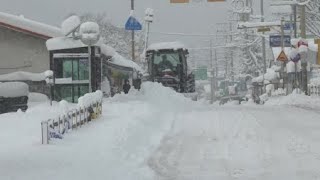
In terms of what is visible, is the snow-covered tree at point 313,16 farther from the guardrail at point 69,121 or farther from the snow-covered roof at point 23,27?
the guardrail at point 69,121

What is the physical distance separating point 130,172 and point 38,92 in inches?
1207

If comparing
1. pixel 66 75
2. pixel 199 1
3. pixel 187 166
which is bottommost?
pixel 187 166

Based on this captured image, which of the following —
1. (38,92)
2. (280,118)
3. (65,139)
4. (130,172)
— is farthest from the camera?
(38,92)

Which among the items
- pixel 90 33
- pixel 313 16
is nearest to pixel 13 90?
pixel 90 33

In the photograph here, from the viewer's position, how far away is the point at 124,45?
367 ft

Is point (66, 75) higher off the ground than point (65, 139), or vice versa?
point (66, 75)

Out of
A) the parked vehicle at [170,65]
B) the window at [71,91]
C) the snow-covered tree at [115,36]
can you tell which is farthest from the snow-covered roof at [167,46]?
the snow-covered tree at [115,36]

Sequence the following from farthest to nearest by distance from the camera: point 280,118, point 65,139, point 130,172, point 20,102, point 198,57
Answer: point 198,57
point 20,102
point 280,118
point 65,139
point 130,172

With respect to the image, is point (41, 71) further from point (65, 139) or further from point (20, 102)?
point (65, 139)

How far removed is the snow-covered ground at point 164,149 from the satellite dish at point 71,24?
632 cm

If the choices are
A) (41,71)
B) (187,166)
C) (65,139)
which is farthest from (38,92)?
(187,166)

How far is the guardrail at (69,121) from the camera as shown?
13.4 metres

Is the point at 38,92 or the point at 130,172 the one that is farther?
the point at 38,92

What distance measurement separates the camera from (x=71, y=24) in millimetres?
27922
